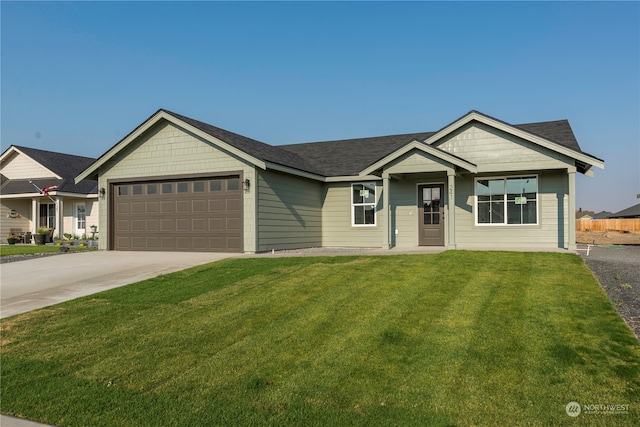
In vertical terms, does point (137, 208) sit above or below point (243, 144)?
below

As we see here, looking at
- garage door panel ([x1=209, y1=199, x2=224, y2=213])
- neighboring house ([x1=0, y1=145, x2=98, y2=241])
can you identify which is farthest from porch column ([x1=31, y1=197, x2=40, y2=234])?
garage door panel ([x1=209, y1=199, x2=224, y2=213])

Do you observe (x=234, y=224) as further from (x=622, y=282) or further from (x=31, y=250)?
(x=622, y=282)

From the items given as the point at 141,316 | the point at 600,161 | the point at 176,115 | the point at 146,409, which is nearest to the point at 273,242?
the point at 176,115

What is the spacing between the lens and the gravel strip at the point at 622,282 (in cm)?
679

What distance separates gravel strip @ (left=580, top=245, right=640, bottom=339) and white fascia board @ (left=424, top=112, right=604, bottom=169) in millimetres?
3058

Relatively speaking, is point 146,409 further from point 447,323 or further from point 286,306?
point 447,323

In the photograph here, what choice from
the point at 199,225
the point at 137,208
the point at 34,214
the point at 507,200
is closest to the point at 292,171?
the point at 199,225

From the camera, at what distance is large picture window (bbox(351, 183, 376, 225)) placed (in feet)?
61.2

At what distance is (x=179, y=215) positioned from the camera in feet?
54.7

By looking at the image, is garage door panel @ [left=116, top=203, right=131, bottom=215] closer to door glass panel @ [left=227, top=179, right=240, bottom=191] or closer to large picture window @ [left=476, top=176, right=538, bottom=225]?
door glass panel @ [left=227, top=179, right=240, bottom=191]

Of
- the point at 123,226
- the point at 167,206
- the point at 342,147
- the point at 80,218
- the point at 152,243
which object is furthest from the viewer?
the point at 80,218

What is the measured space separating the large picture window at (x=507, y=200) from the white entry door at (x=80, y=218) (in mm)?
21001

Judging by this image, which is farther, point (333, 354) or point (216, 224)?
point (216, 224)

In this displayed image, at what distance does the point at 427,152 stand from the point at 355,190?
162 inches
